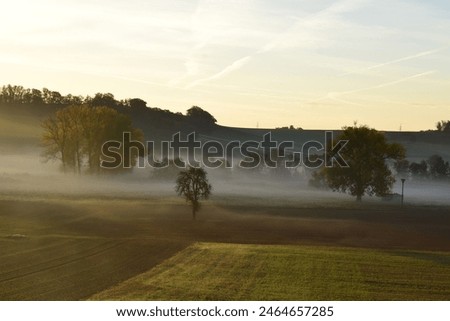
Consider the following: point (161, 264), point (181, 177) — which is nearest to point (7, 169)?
point (181, 177)

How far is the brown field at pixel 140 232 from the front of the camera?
84.8 feet

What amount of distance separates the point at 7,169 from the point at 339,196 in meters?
21.9

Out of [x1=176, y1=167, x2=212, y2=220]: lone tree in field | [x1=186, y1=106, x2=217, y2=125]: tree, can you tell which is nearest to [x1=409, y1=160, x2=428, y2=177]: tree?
[x1=186, y1=106, x2=217, y2=125]: tree

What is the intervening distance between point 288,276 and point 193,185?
14463mm

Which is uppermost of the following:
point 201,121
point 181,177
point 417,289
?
point 201,121

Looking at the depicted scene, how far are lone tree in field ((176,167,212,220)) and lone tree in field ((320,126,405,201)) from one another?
14.2 meters

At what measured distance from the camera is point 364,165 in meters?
51.8

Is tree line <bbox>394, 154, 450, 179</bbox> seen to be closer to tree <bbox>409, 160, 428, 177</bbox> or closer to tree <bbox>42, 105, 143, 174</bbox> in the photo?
tree <bbox>409, 160, 428, 177</bbox>

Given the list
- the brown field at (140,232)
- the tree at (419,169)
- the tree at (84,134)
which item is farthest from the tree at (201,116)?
the tree at (419,169)

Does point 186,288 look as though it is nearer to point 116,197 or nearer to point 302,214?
point 116,197

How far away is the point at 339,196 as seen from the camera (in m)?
51.7

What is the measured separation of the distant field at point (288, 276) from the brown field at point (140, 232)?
1.31m

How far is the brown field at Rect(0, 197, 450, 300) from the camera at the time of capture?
84.8ft

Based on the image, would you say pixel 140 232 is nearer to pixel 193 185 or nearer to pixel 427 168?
pixel 193 185
